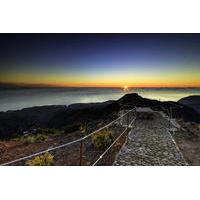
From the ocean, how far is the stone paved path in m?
2.51

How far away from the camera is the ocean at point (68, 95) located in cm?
1019

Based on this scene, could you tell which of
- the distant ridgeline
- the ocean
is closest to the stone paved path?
the ocean

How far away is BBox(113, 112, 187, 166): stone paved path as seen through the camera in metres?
5.11

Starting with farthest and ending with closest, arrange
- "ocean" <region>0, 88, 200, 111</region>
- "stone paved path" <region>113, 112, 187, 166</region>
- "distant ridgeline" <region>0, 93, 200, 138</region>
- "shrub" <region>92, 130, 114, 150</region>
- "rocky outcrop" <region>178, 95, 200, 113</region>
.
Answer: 1. "distant ridgeline" <region>0, 93, 200, 138</region>
2. "rocky outcrop" <region>178, 95, 200, 113</region>
3. "ocean" <region>0, 88, 200, 111</region>
4. "shrub" <region>92, 130, 114, 150</region>
5. "stone paved path" <region>113, 112, 187, 166</region>

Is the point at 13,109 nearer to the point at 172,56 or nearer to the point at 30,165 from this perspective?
the point at 30,165

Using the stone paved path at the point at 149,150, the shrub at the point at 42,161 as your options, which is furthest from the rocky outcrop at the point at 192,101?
the shrub at the point at 42,161

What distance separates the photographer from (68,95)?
1073cm

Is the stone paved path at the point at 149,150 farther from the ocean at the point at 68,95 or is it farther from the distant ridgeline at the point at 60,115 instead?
the distant ridgeline at the point at 60,115

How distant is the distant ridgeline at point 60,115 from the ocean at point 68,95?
0.57 meters

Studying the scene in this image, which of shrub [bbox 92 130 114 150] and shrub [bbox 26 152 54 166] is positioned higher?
shrub [bbox 92 130 114 150]

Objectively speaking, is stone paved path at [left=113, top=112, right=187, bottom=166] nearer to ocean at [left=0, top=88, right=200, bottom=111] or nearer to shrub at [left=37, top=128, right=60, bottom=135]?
ocean at [left=0, top=88, right=200, bottom=111]

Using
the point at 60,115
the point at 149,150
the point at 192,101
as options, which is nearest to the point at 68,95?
the point at 60,115

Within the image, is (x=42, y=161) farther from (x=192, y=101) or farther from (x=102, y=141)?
(x=192, y=101)

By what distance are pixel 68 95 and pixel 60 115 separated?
4.38 ft
